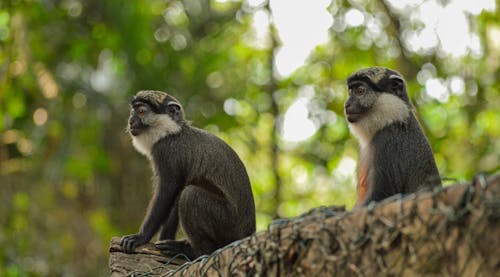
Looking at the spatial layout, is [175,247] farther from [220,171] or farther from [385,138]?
[385,138]

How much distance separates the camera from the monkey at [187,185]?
7.91 metres

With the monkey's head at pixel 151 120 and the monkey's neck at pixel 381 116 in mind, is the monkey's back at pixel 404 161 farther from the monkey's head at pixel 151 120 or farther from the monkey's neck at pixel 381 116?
the monkey's head at pixel 151 120

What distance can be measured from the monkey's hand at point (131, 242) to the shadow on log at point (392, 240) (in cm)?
240

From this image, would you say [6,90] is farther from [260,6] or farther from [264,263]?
[264,263]

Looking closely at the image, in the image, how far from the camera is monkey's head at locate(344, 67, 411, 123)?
7734 mm

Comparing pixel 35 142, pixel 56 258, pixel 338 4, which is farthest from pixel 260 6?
pixel 56 258

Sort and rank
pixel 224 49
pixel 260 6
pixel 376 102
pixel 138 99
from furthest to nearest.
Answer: pixel 224 49 → pixel 260 6 → pixel 138 99 → pixel 376 102

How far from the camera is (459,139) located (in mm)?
16188

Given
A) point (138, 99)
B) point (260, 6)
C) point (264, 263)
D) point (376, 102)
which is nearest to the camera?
point (264, 263)

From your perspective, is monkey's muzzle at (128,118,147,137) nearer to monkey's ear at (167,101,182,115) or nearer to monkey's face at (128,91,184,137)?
monkey's face at (128,91,184,137)

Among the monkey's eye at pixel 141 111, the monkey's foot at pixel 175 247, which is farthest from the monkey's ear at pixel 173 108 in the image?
the monkey's foot at pixel 175 247

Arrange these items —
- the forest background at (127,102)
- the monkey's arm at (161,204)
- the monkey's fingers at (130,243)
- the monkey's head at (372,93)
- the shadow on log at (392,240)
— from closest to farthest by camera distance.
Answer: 1. the shadow on log at (392,240)
2. the monkey's fingers at (130,243)
3. the monkey's head at (372,93)
4. the monkey's arm at (161,204)
5. the forest background at (127,102)

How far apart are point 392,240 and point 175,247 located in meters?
3.78

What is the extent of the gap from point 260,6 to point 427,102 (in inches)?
154
